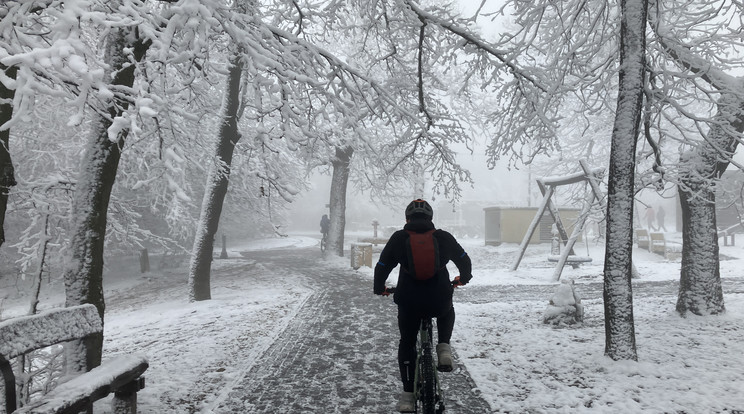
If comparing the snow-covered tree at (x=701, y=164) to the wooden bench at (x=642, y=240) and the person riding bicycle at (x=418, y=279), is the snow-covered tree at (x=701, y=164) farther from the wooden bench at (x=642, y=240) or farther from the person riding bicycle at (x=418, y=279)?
the wooden bench at (x=642, y=240)

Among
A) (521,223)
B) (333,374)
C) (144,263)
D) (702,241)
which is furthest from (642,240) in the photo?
(144,263)

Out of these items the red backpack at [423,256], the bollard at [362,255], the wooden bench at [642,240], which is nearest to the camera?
the red backpack at [423,256]

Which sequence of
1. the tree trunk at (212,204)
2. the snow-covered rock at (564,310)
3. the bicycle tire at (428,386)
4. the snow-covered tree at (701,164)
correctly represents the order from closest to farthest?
the bicycle tire at (428,386)
the snow-covered tree at (701,164)
the snow-covered rock at (564,310)
the tree trunk at (212,204)

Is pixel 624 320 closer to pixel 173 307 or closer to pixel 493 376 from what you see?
pixel 493 376

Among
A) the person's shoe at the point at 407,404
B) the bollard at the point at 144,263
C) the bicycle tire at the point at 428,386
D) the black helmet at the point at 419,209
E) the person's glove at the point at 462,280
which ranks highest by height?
the black helmet at the point at 419,209

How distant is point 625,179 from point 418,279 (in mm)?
3456

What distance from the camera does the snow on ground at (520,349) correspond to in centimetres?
480

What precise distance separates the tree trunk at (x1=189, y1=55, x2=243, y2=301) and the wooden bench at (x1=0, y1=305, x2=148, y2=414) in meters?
7.09

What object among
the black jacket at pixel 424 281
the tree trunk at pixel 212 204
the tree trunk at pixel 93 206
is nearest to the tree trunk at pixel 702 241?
the black jacket at pixel 424 281

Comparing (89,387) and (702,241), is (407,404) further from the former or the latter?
(702,241)

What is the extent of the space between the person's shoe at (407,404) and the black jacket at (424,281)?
2.35 ft

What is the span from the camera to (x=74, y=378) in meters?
3.46

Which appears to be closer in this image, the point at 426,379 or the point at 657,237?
the point at 426,379

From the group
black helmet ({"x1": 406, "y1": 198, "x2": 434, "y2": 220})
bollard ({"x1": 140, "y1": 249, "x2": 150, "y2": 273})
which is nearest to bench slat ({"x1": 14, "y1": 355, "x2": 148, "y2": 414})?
black helmet ({"x1": 406, "y1": 198, "x2": 434, "y2": 220})
